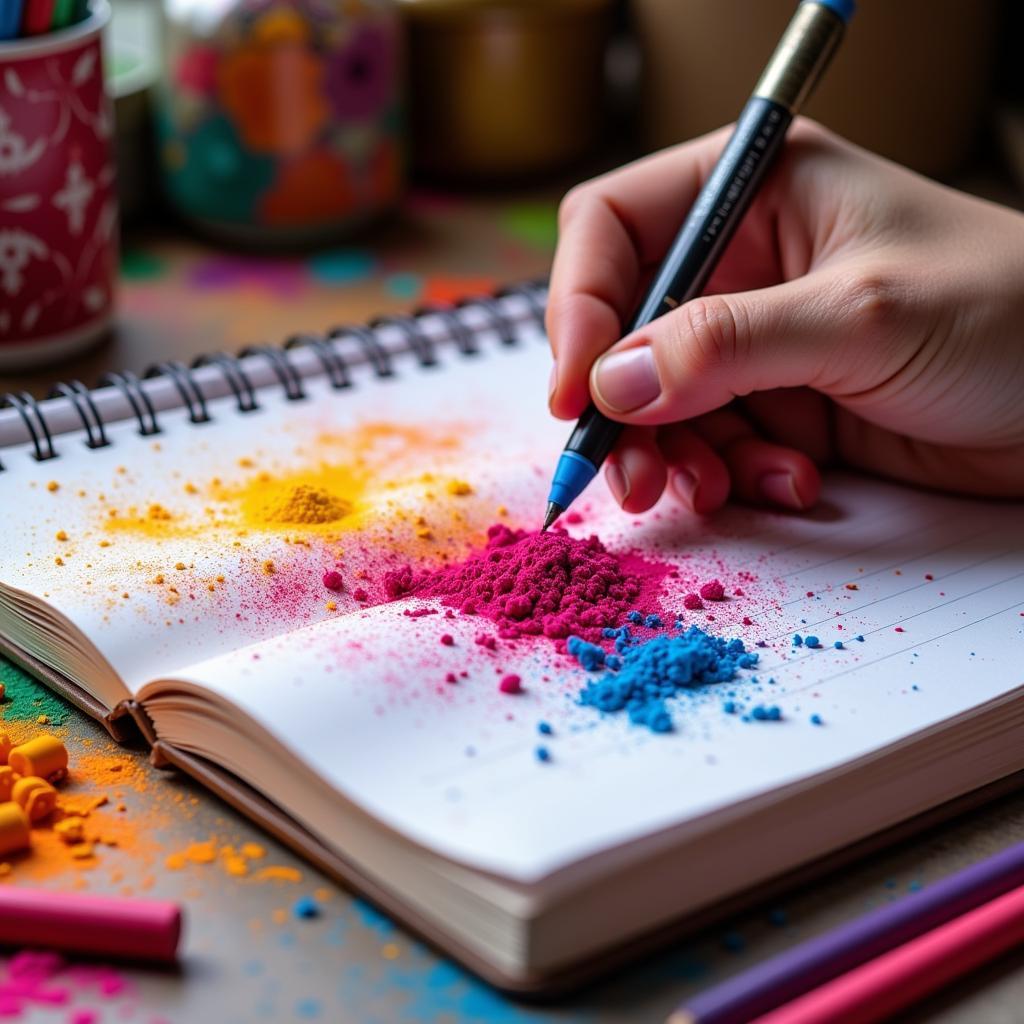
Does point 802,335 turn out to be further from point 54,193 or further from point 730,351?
point 54,193

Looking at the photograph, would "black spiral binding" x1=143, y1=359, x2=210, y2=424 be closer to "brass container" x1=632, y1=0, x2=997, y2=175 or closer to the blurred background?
the blurred background

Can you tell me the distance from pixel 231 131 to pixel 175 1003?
0.83 metres

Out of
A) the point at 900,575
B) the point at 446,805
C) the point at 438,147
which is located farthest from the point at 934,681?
the point at 438,147

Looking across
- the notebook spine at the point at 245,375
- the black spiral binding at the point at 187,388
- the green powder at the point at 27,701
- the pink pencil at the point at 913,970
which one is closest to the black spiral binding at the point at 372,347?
the notebook spine at the point at 245,375

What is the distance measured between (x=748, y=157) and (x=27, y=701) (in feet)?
1.55

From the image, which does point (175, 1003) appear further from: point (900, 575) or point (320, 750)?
point (900, 575)

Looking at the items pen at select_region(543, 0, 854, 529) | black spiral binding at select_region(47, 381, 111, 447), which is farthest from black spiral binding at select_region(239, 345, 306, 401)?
pen at select_region(543, 0, 854, 529)

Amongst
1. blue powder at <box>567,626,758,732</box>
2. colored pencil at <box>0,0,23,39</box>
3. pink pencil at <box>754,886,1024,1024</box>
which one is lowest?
pink pencil at <box>754,886,1024,1024</box>

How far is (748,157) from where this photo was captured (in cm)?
78

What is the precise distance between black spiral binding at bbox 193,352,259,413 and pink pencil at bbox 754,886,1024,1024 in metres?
0.52

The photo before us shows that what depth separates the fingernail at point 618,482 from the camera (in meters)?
0.74

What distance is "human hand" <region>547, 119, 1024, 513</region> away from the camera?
2.28 feet

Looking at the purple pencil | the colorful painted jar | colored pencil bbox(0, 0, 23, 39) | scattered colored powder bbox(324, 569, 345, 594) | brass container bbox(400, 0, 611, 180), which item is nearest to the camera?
the purple pencil

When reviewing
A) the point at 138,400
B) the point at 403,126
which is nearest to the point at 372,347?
the point at 138,400
